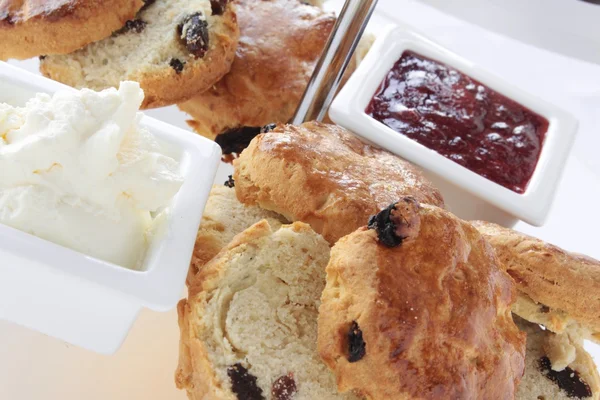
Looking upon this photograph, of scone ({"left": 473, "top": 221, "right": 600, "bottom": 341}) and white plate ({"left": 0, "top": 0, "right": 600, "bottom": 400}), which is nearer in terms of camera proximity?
scone ({"left": 473, "top": 221, "right": 600, "bottom": 341})

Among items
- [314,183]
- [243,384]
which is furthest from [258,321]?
[314,183]

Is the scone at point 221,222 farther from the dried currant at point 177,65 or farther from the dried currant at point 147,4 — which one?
the dried currant at point 147,4

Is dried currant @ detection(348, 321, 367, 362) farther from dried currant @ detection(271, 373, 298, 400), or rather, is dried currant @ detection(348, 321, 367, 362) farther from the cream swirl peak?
the cream swirl peak

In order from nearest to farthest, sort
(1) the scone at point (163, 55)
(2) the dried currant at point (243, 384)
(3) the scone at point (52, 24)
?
(2) the dried currant at point (243, 384) < (3) the scone at point (52, 24) < (1) the scone at point (163, 55)

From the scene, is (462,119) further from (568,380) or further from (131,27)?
(131,27)

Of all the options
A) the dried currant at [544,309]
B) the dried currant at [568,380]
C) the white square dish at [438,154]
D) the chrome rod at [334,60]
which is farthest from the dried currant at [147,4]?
the dried currant at [568,380]

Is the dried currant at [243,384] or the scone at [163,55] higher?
the scone at [163,55]

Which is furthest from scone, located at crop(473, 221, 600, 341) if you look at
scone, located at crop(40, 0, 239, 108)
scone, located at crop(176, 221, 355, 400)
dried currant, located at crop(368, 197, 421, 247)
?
scone, located at crop(40, 0, 239, 108)

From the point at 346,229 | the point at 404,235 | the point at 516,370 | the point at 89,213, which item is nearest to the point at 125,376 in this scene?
the point at 89,213
